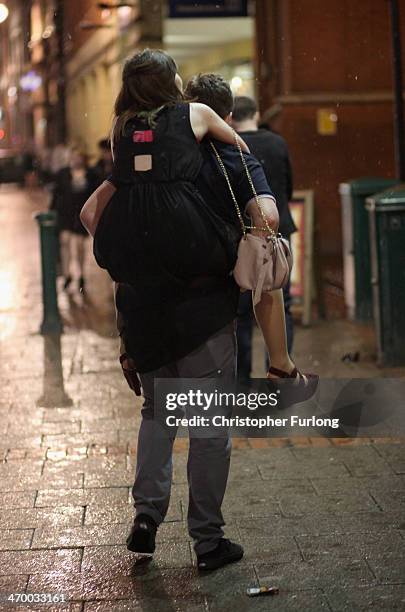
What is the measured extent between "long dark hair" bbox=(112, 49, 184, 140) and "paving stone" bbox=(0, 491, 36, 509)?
1.83 meters

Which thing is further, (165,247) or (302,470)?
(302,470)

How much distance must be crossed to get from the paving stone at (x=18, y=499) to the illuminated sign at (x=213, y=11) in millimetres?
5899

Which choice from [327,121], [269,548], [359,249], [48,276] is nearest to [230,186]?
[269,548]

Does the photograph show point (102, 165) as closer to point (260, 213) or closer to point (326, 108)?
point (326, 108)

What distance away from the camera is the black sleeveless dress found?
13.1 feet

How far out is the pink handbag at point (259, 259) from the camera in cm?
397

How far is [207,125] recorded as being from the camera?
4.02m

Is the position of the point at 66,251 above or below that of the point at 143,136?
above

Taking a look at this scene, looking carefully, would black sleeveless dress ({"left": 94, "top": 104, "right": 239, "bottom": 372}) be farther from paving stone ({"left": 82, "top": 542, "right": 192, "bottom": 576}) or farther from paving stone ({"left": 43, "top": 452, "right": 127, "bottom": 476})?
paving stone ({"left": 43, "top": 452, "right": 127, "bottom": 476})

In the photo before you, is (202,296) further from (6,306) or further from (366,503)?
(6,306)

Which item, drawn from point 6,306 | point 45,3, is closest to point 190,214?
point 6,306

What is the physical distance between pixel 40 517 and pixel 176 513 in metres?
0.58

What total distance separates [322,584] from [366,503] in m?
1.00

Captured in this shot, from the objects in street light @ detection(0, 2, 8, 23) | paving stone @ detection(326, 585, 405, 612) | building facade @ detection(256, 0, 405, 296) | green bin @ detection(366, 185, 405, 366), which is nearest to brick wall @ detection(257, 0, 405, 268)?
building facade @ detection(256, 0, 405, 296)
